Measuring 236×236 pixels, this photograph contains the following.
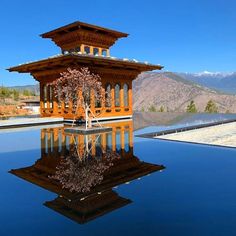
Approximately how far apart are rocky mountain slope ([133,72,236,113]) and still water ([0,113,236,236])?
77.6 m

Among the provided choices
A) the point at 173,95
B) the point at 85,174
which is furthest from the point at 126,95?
the point at 173,95

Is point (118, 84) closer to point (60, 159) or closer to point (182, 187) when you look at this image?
point (60, 159)

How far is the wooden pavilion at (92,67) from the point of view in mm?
17672

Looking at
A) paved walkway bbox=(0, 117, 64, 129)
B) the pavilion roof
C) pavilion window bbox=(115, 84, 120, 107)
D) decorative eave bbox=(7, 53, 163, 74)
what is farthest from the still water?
pavilion window bbox=(115, 84, 120, 107)

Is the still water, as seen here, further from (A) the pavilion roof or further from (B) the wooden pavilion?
(A) the pavilion roof

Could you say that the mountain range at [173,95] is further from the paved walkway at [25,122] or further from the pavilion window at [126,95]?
the paved walkway at [25,122]

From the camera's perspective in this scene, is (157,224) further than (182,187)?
No

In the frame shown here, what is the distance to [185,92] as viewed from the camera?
100 meters

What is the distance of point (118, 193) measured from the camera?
448 cm

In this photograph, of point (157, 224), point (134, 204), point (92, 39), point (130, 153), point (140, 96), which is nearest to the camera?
point (157, 224)

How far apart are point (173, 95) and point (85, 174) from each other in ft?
323

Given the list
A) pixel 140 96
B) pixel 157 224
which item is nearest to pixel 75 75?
pixel 157 224

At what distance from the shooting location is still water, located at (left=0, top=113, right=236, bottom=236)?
Result: 3.42 metres

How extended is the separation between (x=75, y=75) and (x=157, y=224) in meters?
11.2
